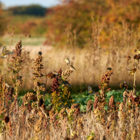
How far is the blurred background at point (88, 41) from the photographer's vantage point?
6.01 m

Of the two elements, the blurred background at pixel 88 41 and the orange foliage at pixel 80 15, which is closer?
the blurred background at pixel 88 41

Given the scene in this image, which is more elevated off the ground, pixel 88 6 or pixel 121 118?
pixel 88 6

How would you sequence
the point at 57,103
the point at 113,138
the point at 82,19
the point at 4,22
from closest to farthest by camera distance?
the point at 113,138 → the point at 57,103 → the point at 82,19 → the point at 4,22

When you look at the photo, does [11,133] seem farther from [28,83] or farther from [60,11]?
[60,11]

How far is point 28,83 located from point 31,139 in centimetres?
332

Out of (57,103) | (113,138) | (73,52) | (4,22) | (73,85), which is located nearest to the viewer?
(113,138)

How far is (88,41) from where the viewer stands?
23.6ft

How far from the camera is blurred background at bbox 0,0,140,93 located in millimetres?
6012

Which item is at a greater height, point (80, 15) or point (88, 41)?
point (80, 15)

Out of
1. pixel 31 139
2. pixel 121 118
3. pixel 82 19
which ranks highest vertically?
pixel 82 19

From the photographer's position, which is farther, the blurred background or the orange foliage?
the orange foliage

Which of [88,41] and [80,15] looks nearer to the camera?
[88,41]

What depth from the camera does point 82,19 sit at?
11461 millimetres

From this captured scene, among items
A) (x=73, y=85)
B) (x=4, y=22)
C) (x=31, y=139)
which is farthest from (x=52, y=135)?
(x=4, y=22)
